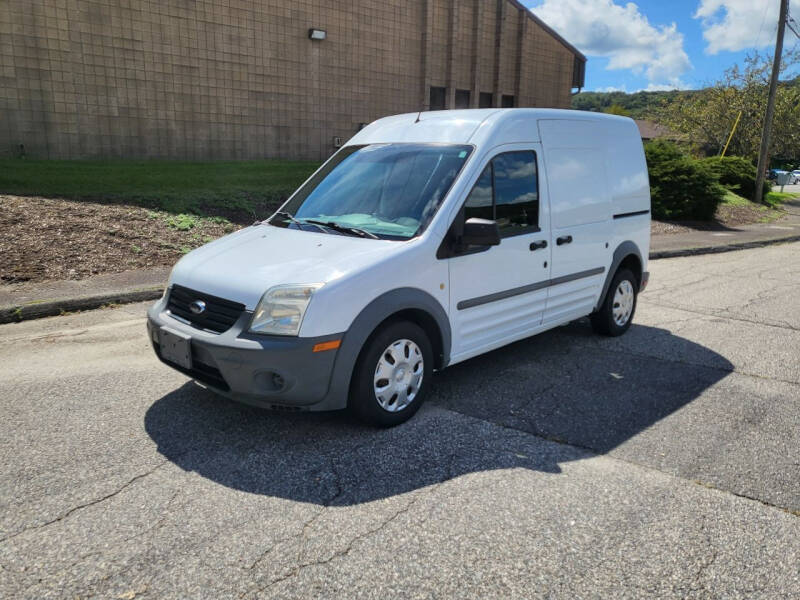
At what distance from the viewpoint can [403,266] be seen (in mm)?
4211

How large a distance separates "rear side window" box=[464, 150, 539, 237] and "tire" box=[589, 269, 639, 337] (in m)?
1.68

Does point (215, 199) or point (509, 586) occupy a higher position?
point (215, 199)

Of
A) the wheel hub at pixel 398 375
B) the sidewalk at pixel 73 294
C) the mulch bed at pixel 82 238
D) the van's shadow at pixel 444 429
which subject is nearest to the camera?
the van's shadow at pixel 444 429

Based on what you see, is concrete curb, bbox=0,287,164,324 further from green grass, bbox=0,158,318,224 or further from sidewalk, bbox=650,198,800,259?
sidewalk, bbox=650,198,800,259

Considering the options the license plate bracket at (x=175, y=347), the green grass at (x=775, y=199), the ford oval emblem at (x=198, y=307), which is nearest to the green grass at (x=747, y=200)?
the green grass at (x=775, y=199)

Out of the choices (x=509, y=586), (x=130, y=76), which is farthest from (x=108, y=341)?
(x=130, y=76)

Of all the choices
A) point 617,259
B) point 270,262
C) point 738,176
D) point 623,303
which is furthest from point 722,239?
point 270,262

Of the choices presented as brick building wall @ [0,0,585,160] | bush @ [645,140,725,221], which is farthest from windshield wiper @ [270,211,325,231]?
bush @ [645,140,725,221]

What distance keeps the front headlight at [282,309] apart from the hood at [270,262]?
51mm

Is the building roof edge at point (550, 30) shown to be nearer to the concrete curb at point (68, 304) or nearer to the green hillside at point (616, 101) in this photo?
the concrete curb at point (68, 304)

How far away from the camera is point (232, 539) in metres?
3.09

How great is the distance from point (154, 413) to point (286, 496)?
1.53 metres

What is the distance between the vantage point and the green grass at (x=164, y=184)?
35.5 ft

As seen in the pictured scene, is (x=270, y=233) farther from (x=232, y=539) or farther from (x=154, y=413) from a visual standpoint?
A: (x=232, y=539)
